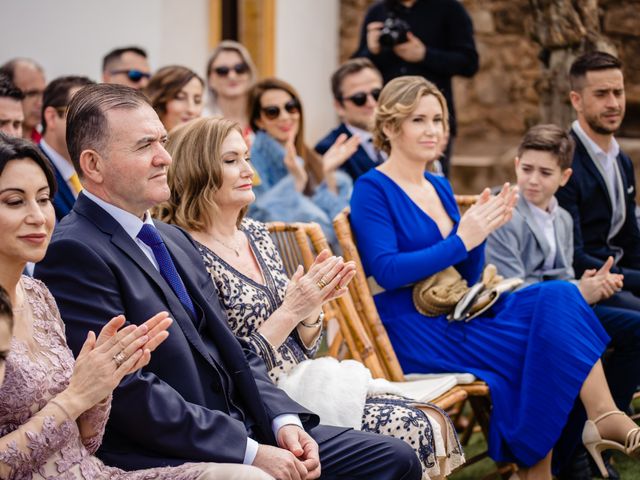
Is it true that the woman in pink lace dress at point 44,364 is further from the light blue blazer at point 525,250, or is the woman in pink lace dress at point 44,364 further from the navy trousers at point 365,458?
the light blue blazer at point 525,250

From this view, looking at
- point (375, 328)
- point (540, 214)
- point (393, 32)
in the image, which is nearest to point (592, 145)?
point (540, 214)

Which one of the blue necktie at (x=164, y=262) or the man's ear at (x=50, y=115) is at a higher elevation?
the man's ear at (x=50, y=115)

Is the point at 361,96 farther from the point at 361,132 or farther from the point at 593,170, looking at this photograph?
the point at 593,170

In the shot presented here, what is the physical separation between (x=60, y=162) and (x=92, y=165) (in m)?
1.87

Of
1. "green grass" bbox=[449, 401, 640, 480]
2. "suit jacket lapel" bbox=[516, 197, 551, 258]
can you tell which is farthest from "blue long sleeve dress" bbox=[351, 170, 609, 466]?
"green grass" bbox=[449, 401, 640, 480]

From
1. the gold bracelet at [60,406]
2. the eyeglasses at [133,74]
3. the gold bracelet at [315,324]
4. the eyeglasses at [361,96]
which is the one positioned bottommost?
the gold bracelet at [315,324]

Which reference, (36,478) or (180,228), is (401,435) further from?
(36,478)

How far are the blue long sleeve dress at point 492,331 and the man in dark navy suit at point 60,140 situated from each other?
1282 mm

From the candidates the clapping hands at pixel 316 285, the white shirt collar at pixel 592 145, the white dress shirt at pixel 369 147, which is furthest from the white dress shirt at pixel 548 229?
the white dress shirt at pixel 369 147

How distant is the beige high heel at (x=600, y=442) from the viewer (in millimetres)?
4121

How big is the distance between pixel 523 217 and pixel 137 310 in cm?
249

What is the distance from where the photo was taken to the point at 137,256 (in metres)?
2.96

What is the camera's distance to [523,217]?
16.0ft

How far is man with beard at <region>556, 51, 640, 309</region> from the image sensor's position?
17.1 ft
